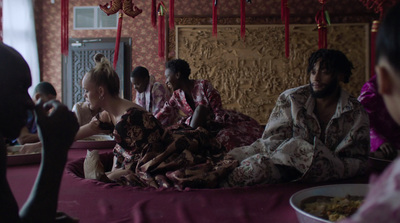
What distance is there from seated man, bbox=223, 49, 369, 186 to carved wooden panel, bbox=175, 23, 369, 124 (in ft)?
10.6

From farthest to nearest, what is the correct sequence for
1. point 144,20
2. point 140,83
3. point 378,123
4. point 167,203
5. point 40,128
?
point 144,20 < point 140,83 < point 378,123 < point 167,203 < point 40,128

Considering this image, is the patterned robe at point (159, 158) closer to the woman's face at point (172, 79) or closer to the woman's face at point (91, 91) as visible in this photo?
the woman's face at point (91, 91)

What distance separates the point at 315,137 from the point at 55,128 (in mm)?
1208

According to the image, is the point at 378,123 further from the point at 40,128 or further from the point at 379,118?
the point at 40,128

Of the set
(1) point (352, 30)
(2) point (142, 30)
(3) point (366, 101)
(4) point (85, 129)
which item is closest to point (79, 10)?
(2) point (142, 30)

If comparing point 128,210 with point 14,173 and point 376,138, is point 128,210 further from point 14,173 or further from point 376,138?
point 376,138

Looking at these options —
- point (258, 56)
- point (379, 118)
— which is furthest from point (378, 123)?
point (258, 56)

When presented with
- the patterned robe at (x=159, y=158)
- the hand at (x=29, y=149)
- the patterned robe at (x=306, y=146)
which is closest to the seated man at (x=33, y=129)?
the hand at (x=29, y=149)

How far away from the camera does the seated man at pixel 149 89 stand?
3307mm

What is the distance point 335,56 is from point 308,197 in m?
1.02

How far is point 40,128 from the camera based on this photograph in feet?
1.78

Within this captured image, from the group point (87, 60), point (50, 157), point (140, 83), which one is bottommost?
point (50, 157)

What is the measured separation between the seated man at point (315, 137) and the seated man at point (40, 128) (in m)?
0.98

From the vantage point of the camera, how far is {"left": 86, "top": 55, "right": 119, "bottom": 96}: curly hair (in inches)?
64.0
